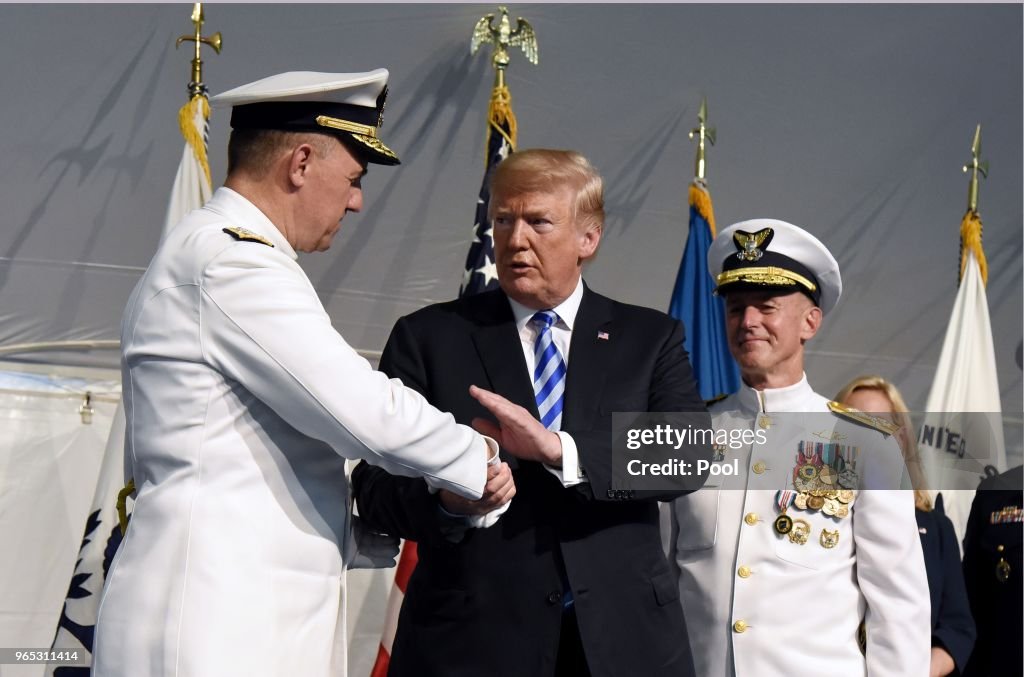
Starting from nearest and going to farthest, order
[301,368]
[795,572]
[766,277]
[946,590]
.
Answer: [301,368] → [795,572] → [766,277] → [946,590]

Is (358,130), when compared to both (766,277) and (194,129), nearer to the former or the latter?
(766,277)

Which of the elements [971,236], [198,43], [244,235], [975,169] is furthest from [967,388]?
[244,235]

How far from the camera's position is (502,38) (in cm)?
401

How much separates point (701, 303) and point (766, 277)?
5.29 ft

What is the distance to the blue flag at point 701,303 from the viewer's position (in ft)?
14.0

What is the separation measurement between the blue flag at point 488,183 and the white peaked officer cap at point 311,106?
198 cm

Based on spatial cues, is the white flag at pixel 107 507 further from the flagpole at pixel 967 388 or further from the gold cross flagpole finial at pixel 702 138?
the flagpole at pixel 967 388

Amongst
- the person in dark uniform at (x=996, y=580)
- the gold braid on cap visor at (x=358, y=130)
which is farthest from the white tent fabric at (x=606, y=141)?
the gold braid on cap visor at (x=358, y=130)

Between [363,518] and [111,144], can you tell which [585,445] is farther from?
[111,144]

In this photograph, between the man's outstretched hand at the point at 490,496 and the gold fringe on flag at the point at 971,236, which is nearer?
the man's outstretched hand at the point at 490,496

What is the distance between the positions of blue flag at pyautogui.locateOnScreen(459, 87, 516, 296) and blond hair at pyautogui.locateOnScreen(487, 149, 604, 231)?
155cm

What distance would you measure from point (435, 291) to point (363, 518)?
2423 millimetres

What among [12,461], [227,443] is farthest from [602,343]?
[12,461]

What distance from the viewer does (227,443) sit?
1.71m
